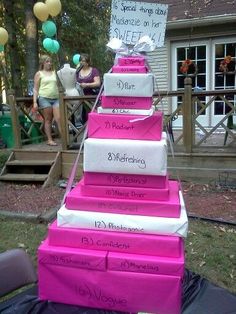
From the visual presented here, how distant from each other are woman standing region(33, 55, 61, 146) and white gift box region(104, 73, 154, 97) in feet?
Result: 16.2

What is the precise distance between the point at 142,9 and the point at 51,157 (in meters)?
4.95

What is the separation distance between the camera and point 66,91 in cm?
703

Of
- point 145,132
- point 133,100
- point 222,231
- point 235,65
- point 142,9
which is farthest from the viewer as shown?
point 235,65

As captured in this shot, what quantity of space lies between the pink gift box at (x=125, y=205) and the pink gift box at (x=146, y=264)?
0.62ft

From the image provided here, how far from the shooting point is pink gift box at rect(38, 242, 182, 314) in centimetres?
161

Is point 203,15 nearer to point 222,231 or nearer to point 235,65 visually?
point 235,65

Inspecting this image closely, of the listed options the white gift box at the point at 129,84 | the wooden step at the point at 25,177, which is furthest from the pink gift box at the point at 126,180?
the wooden step at the point at 25,177

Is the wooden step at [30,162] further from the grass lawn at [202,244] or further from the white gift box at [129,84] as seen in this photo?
the white gift box at [129,84]

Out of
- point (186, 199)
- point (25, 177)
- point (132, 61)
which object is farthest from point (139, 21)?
point (25, 177)

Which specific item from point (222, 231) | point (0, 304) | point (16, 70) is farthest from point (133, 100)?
point (16, 70)

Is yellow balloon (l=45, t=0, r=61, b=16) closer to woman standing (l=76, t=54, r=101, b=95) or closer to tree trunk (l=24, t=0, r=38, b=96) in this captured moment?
tree trunk (l=24, t=0, r=38, b=96)

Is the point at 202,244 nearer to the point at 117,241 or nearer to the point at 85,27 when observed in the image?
Result: the point at 117,241

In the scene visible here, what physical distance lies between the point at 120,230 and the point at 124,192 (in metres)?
0.18

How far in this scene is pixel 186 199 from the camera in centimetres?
549
